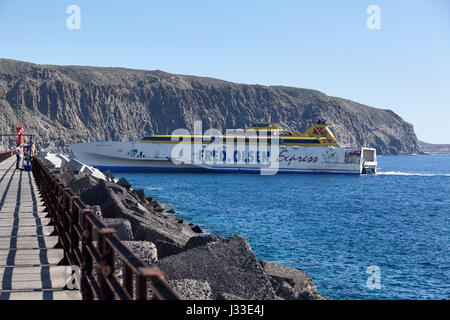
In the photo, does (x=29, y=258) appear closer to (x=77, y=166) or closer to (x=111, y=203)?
(x=111, y=203)

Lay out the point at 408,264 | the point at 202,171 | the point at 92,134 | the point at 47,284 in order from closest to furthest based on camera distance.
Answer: the point at 47,284
the point at 408,264
the point at 202,171
the point at 92,134

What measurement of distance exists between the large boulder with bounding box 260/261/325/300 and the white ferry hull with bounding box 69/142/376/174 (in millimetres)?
51628

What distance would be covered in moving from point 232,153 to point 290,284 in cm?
5401

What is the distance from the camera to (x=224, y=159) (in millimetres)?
63531

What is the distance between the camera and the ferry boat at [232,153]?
6109cm

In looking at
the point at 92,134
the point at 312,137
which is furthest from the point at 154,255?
the point at 92,134

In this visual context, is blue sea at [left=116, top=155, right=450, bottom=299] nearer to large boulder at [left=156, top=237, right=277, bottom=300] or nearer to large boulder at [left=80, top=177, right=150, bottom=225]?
large boulder at [left=80, top=177, right=150, bottom=225]

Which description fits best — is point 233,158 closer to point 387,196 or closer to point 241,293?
point 387,196

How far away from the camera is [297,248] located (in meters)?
18.5

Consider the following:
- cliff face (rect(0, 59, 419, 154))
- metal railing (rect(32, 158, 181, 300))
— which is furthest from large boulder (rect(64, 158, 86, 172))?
cliff face (rect(0, 59, 419, 154))

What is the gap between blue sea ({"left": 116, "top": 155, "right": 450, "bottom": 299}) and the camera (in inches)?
565

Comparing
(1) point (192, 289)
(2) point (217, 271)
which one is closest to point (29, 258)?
(1) point (192, 289)

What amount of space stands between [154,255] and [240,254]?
5.50 feet

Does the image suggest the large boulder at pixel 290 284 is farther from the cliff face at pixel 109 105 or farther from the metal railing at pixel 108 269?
the cliff face at pixel 109 105
